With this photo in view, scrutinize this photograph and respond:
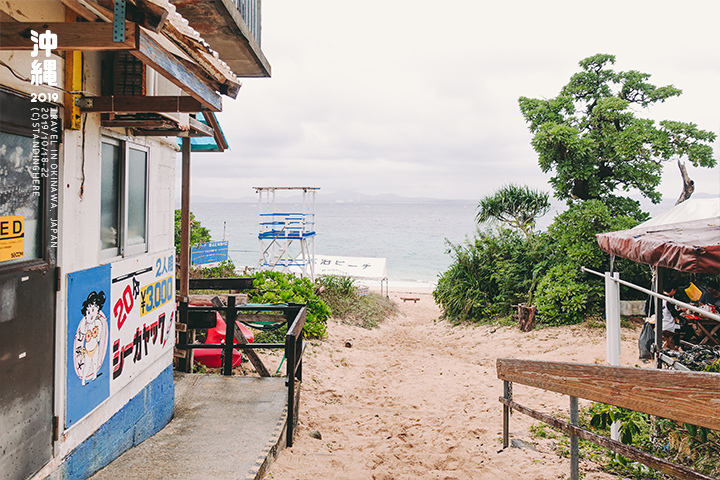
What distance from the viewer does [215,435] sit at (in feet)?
14.2

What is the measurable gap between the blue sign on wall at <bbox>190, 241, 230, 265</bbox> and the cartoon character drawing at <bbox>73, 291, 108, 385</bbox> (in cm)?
558

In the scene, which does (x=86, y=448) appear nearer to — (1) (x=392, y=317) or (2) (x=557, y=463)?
(2) (x=557, y=463)

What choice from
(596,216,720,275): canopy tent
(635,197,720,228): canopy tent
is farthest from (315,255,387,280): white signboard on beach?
(596,216,720,275): canopy tent

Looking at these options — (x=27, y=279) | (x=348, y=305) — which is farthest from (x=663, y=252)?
(x=348, y=305)

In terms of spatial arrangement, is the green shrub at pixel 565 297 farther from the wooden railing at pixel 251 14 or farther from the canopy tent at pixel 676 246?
the wooden railing at pixel 251 14

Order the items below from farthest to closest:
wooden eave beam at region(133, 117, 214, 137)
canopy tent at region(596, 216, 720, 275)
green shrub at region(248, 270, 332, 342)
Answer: green shrub at region(248, 270, 332, 342), canopy tent at region(596, 216, 720, 275), wooden eave beam at region(133, 117, 214, 137)

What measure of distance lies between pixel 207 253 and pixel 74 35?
7.44 m

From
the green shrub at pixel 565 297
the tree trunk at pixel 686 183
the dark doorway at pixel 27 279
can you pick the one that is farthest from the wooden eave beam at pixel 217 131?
the tree trunk at pixel 686 183

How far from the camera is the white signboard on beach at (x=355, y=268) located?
24594 millimetres

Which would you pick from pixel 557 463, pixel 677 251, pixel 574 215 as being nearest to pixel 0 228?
pixel 557 463

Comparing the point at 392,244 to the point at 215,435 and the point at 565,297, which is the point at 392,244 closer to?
the point at 565,297

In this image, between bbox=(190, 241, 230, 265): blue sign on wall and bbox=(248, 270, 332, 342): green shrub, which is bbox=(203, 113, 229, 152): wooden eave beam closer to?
bbox=(190, 241, 230, 265): blue sign on wall

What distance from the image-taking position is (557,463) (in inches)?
170

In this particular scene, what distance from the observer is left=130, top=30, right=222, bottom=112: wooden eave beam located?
2358 millimetres
